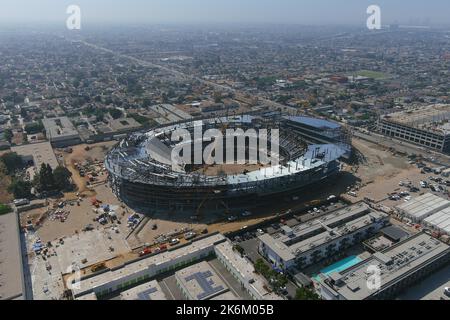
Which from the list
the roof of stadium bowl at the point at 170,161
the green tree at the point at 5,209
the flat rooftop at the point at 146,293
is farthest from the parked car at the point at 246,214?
the green tree at the point at 5,209

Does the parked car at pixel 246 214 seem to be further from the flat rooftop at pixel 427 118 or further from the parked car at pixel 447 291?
the flat rooftop at pixel 427 118

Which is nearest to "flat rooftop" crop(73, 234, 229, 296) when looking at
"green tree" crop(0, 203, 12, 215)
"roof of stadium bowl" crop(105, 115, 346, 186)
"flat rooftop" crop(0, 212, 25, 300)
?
"flat rooftop" crop(0, 212, 25, 300)

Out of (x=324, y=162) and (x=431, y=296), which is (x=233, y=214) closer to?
(x=324, y=162)

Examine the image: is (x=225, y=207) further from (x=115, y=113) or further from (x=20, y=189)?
(x=115, y=113)
